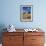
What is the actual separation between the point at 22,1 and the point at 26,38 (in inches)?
49.0

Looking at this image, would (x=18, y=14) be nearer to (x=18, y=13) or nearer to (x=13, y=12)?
(x=18, y=13)

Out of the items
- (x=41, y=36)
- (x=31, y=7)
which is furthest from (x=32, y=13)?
(x=41, y=36)

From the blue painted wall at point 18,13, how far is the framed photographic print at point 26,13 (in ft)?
0.33

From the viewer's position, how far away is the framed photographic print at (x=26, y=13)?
4332 millimetres

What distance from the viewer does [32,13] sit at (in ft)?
14.3

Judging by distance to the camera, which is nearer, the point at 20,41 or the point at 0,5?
the point at 20,41

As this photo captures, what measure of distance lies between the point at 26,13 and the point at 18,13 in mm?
263

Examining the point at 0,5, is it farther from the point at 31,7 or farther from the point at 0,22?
the point at 31,7

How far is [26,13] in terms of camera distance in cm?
436

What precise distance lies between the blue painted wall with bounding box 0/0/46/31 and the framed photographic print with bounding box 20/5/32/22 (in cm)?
10

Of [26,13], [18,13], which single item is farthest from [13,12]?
[26,13]

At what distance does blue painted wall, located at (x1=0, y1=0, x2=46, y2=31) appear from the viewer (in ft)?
14.2

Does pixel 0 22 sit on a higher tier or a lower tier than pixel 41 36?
higher

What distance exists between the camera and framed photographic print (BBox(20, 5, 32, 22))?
171 inches
